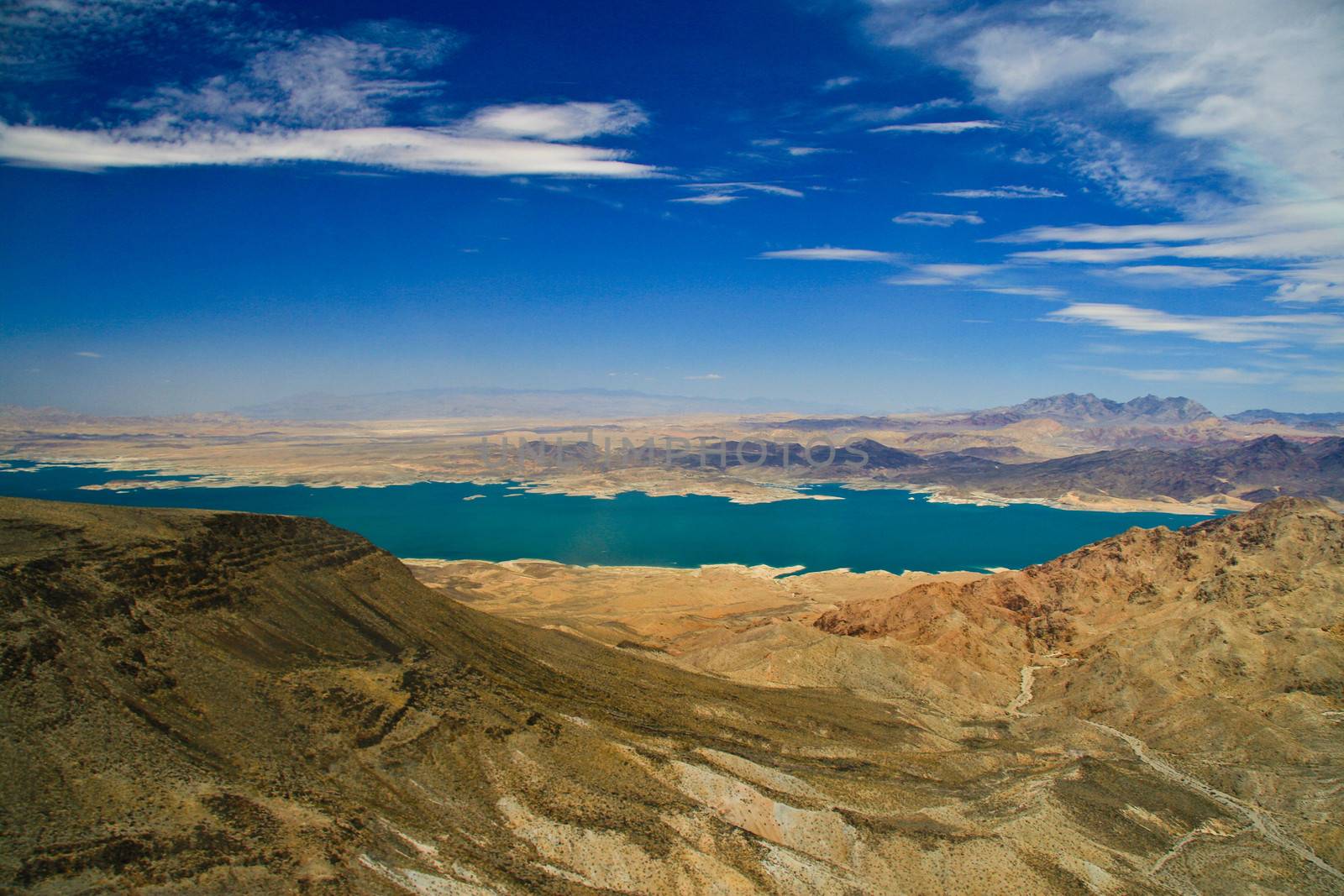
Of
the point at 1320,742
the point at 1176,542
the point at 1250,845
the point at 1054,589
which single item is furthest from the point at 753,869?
the point at 1176,542

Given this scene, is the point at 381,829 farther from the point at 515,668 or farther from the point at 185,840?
the point at 515,668

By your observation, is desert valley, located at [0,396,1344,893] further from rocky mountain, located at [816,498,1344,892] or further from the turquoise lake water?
the turquoise lake water

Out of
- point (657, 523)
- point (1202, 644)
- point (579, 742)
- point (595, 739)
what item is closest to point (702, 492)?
point (657, 523)

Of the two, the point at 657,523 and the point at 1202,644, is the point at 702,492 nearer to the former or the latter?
the point at 657,523

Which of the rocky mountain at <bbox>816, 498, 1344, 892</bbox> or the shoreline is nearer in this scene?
the rocky mountain at <bbox>816, 498, 1344, 892</bbox>

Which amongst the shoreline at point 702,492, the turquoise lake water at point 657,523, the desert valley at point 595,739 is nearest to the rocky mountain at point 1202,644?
the desert valley at point 595,739

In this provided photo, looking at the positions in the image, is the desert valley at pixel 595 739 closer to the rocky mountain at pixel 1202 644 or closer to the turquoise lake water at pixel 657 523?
the rocky mountain at pixel 1202 644

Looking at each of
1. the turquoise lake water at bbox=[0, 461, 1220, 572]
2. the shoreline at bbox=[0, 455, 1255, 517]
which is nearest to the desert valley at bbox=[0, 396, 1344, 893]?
the turquoise lake water at bbox=[0, 461, 1220, 572]
